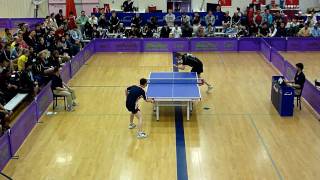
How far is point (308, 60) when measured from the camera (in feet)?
69.8

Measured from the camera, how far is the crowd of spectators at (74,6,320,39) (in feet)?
80.4

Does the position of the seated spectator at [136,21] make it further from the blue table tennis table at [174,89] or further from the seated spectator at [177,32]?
the blue table tennis table at [174,89]

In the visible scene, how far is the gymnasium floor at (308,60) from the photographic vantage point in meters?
18.5

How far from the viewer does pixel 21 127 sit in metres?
11.9

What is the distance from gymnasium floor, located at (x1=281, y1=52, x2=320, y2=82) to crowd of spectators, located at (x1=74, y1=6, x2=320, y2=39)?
1795 mm

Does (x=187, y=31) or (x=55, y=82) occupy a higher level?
→ (x=187, y=31)

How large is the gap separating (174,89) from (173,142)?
7.51 feet

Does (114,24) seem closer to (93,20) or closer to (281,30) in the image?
(93,20)

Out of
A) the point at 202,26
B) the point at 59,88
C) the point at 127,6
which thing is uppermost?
the point at 127,6

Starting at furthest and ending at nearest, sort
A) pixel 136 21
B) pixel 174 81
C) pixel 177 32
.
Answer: pixel 136 21 < pixel 177 32 < pixel 174 81

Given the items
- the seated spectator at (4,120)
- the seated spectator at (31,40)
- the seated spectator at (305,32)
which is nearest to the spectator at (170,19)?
the seated spectator at (305,32)

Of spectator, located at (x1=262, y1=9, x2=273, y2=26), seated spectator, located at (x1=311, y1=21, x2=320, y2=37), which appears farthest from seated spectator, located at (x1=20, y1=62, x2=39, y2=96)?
seated spectator, located at (x1=311, y1=21, x2=320, y2=37)

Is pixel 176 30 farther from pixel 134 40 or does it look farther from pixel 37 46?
pixel 37 46

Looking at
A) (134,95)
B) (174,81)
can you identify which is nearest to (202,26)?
(174,81)
